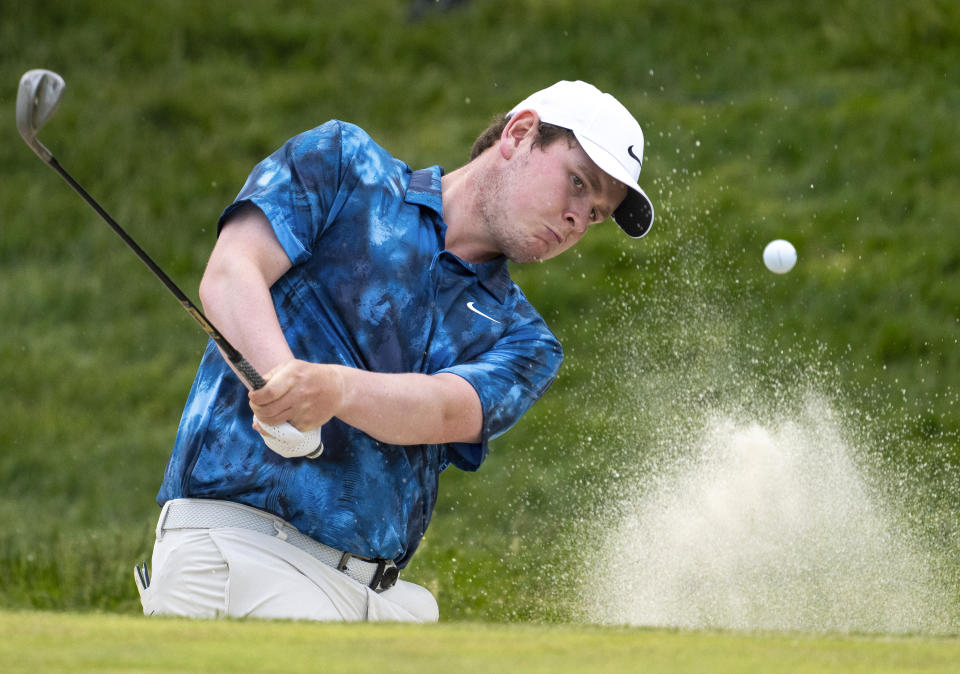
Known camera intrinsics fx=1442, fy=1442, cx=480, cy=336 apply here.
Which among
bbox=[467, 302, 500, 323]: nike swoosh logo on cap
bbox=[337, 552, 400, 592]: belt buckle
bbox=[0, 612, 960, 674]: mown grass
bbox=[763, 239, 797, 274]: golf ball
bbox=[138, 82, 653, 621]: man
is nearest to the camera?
bbox=[0, 612, 960, 674]: mown grass

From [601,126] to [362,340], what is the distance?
632mm

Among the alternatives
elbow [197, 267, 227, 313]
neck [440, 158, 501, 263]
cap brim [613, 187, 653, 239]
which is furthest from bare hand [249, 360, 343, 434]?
cap brim [613, 187, 653, 239]

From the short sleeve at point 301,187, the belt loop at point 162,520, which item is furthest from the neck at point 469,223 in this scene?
the belt loop at point 162,520

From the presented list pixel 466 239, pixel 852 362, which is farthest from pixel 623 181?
pixel 852 362

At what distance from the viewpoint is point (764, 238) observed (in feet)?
27.0

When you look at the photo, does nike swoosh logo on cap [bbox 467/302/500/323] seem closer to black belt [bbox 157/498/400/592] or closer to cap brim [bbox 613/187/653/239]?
cap brim [bbox 613/187/653/239]

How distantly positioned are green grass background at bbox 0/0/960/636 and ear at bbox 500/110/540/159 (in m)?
2.32

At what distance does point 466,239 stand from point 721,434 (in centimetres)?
297

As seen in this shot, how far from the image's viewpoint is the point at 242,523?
2703mm

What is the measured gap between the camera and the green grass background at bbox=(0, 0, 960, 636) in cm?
629

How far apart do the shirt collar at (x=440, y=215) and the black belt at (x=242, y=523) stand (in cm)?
60

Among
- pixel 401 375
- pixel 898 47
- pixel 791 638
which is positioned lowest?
pixel 898 47

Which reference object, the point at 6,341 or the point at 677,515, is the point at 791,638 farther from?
the point at 6,341

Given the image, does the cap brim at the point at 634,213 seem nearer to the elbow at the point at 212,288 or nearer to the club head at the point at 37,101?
the elbow at the point at 212,288
